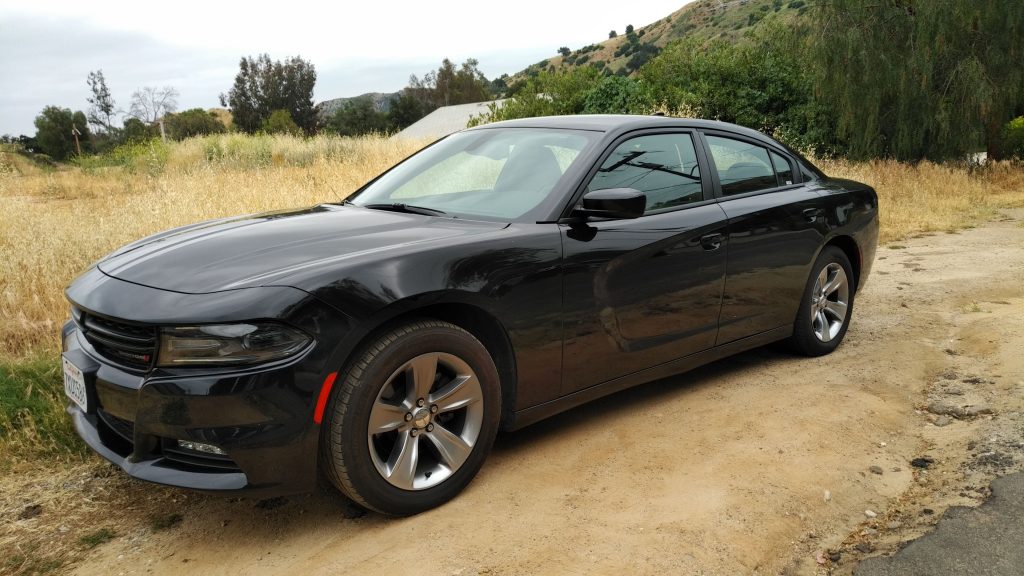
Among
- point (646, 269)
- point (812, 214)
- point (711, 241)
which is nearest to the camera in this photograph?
point (646, 269)

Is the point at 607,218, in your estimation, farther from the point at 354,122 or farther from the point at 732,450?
the point at 354,122

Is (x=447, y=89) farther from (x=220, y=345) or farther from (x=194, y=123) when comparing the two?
(x=220, y=345)

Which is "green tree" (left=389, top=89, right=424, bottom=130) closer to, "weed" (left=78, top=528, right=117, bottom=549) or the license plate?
the license plate

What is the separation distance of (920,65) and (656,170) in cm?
1398

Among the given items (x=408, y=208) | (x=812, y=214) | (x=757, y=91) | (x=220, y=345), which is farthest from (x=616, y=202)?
(x=757, y=91)

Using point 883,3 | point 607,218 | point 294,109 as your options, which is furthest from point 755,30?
point 294,109

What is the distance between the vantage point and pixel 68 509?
329 centimetres

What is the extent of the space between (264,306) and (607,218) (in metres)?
1.72

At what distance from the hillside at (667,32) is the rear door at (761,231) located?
244 feet

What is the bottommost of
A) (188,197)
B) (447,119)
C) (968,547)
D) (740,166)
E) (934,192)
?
(934,192)

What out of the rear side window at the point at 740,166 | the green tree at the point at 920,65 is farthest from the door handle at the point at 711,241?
the green tree at the point at 920,65

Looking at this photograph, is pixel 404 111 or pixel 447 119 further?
pixel 404 111

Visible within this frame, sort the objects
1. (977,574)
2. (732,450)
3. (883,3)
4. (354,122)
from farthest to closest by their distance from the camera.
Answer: (354,122) < (883,3) < (732,450) < (977,574)

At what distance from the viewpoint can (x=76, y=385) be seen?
3.07m
